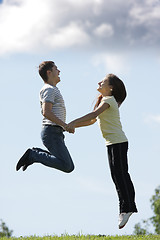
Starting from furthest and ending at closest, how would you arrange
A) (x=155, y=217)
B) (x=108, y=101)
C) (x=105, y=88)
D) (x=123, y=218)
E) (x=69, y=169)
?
(x=155, y=217), (x=105, y=88), (x=108, y=101), (x=123, y=218), (x=69, y=169)

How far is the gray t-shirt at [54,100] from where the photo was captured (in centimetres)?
865

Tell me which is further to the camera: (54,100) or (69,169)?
(54,100)

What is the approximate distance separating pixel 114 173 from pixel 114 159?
29cm

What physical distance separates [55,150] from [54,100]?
3.21 ft

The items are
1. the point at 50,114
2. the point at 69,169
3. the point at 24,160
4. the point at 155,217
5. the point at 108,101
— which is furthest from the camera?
the point at 155,217

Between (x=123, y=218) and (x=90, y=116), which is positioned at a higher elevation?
(x=90, y=116)

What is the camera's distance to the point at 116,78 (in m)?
9.20

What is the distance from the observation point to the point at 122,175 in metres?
8.71

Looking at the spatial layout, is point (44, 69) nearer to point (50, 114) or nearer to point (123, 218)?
point (50, 114)

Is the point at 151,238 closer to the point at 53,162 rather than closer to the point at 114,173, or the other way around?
the point at 114,173

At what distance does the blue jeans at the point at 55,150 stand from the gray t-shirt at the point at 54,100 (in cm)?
18

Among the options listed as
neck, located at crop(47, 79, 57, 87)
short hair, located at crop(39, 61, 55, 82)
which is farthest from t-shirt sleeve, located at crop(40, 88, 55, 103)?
short hair, located at crop(39, 61, 55, 82)

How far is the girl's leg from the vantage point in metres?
8.68

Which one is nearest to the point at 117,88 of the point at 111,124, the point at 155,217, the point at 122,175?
the point at 111,124
